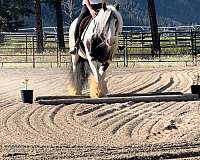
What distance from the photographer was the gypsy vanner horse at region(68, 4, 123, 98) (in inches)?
492

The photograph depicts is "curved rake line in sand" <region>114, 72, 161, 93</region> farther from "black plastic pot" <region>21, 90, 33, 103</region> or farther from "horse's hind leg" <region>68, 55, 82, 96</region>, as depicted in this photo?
"black plastic pot" <region>21, 90, 33, 103</region>

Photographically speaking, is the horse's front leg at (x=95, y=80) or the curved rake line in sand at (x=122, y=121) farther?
the horse's front leg at (x=95, y=80)

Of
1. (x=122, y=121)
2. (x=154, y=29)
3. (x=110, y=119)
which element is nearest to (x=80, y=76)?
(x=110, y=119)

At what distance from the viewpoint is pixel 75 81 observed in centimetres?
1417

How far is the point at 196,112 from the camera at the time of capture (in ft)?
36.9

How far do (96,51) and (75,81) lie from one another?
1297 millimetres

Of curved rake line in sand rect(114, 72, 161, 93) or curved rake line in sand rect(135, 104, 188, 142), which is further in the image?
curved rake line in sand rect(114, 72, 161, 93)

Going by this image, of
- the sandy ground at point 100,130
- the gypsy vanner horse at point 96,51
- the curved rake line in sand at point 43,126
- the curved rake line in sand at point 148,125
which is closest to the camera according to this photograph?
the sandy ground at point 100,130

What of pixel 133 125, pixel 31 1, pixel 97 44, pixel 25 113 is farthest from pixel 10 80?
pixel 31 1

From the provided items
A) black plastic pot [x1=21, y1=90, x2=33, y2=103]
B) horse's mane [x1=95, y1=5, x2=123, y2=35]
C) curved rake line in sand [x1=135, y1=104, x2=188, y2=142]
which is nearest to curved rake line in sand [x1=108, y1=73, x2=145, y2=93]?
horse's mane [x1=95, y1=5, x2=123, y2=35]

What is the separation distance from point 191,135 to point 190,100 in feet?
13.8

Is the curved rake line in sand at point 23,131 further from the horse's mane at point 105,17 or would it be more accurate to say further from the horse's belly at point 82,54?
the horse's belly at point 82,54

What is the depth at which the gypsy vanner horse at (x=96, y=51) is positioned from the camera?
1249 centimetres

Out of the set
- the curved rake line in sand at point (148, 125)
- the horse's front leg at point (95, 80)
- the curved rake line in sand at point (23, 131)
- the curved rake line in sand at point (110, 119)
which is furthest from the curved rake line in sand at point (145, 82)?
the curved rake line in sand at point (23, 131)
